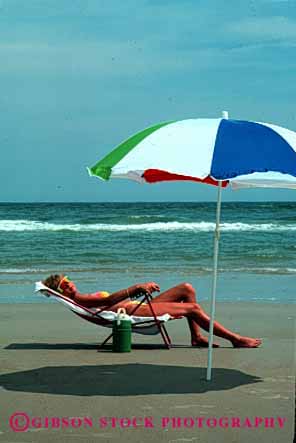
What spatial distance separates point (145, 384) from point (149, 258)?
14.9 meters

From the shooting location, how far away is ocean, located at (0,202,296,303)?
1382 cm

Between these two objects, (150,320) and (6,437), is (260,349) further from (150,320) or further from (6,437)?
(6,437)

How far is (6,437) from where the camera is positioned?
16.1ft

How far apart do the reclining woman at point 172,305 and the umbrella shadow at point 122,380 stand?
85 centimetres

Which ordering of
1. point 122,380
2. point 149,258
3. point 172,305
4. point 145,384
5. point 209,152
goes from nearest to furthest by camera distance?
point 209,152
point 145,384
point 122,380
point 172,305
point 149,258

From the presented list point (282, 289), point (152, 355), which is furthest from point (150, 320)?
point (282, 289)

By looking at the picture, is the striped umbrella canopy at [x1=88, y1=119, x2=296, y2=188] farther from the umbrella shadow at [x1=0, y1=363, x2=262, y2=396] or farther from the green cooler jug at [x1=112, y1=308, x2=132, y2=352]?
the green cooler jug at [x1=112, y1=308, x2=132, y2=352]

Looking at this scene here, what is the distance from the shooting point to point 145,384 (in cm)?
634

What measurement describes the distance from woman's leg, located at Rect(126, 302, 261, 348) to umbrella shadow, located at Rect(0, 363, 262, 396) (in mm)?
853

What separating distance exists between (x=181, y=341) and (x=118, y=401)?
2717 mm

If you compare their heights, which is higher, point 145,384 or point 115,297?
point 115,297

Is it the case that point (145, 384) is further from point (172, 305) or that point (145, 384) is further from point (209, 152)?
point (209, 152)

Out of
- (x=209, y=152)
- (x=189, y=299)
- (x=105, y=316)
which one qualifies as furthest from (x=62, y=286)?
(x=209, y=152)

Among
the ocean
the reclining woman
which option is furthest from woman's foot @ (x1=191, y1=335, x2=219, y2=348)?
the ocean
